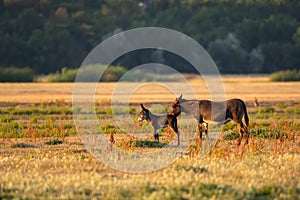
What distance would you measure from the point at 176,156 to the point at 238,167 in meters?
2.17

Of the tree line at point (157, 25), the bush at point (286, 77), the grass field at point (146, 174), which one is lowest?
the grass field at point (146, 174)

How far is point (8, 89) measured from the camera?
43.8m

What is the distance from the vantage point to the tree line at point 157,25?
6862 centimetres

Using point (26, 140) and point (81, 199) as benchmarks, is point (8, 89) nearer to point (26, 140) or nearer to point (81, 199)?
point (26, 140)

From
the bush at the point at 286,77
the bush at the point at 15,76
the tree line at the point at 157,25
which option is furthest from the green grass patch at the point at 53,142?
the tree line at the point at 157,25

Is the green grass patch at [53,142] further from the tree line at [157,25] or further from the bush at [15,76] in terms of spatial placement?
the tree line at [157,25]

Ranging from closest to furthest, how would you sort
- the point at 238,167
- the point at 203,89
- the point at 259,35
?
the point at 238,167 → the point at 203,89 → the point at 259,35

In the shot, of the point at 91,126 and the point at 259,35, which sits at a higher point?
the point at 259,35

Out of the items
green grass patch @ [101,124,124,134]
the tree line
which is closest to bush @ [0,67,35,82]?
the tree line

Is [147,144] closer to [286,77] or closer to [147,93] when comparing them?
[147,93]

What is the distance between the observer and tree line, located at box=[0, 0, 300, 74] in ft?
225

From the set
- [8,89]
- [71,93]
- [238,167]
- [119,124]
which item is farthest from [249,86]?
[238,167]

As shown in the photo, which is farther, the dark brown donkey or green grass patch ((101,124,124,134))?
green grass patch ((101,124,124,134))

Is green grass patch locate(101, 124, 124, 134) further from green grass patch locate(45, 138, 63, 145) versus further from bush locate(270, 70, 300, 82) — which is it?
bush locate(270, 70, 300, 82)
